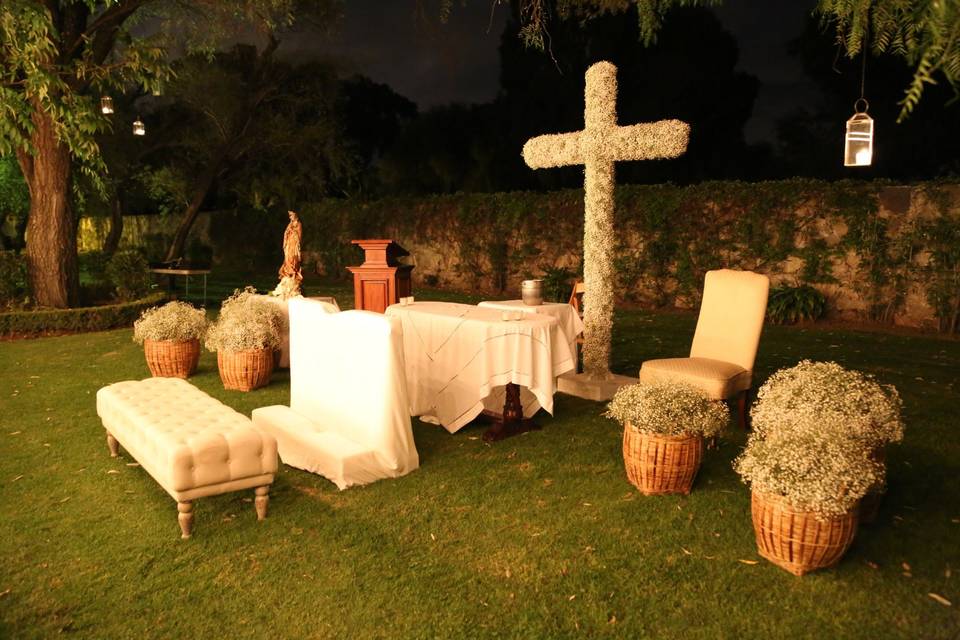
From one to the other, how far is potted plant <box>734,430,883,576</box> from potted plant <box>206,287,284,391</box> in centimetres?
502

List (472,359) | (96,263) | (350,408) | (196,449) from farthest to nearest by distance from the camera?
1. (96,263)
2. (472,359)
3. (350,408)
4. (196,449)

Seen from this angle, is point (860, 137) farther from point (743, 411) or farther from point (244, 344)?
point (244, 344)

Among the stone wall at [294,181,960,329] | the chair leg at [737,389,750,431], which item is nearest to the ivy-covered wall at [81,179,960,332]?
the stone wall at [294,181,960,329]

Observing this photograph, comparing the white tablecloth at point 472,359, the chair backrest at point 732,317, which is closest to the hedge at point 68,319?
the white tablecloth at point 472,359

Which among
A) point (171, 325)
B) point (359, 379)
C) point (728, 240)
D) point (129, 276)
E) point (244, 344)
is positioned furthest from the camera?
point (129, 276)

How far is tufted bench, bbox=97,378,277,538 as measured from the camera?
3.65 m

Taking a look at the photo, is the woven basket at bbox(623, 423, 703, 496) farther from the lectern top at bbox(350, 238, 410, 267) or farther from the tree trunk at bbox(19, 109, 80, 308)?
→ the tree trunk at bbox(19, 109, 80, 308)

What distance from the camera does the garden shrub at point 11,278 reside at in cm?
1108

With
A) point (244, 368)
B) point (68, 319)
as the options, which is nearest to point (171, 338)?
point (244, 368)

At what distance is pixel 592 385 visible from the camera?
658cm

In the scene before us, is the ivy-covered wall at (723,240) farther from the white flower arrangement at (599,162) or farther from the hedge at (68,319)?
the hedge at (68,319)

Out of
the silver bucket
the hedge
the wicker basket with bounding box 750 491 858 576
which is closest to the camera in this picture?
the wicker basket with bounding box 750 491 858 576

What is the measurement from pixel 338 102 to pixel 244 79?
2.73 m

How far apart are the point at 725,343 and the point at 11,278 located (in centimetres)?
1139
